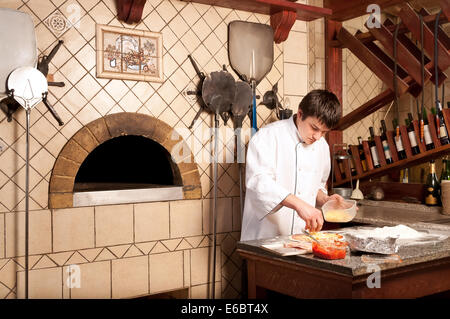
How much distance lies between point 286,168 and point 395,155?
998 millimetres

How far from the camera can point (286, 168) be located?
300cm

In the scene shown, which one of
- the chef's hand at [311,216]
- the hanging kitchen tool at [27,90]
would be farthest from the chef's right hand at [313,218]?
the hanging kitchen tool at [27,90]

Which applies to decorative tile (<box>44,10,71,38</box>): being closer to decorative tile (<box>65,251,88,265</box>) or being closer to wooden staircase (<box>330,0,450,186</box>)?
decorative tile (<box>65,251,88,265</box>)

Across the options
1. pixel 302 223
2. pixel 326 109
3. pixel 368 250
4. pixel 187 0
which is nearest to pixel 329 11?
pixel 187 0

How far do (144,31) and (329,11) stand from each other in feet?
4.67

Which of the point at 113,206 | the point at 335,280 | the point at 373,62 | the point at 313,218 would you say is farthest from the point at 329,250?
the point at 373,62

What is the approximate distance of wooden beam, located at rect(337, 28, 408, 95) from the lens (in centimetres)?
356

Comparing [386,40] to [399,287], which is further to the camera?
[386,40]

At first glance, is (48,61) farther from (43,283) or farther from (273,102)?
(273,102)

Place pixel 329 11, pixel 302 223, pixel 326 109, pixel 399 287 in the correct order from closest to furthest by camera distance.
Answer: pixel 399 287 → pixel 326 109 → pixel 302 223 → pixel 329 11

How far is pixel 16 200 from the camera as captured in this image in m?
2.73

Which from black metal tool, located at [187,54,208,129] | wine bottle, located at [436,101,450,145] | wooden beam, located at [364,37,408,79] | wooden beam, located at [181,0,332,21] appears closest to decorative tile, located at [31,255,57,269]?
black metal tool, located at [187,54,208,129]

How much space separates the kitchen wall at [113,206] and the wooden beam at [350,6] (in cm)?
67

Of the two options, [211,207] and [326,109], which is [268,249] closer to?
[326,109]
